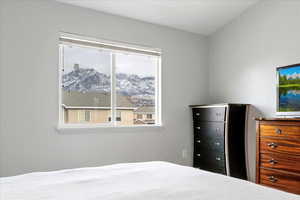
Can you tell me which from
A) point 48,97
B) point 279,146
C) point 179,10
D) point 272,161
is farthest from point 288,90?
point 48,97

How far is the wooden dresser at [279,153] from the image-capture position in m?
2.71

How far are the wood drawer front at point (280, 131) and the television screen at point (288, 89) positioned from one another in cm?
44

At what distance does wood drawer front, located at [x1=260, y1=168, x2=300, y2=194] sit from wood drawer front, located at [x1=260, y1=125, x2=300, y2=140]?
0.39m

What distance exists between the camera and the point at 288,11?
3.45m

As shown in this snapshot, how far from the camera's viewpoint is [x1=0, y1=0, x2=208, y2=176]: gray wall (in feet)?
9.52

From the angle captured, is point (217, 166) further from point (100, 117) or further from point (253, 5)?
point (253, 5)

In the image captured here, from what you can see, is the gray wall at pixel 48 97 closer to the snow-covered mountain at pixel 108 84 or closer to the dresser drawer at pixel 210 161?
the snow-covered mountain at pixel 108 84

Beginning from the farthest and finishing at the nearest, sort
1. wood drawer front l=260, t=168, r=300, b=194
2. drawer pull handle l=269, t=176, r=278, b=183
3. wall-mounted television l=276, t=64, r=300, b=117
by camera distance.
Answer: wall-mounted television l=276, t=64, r=300, b=117 < drawer pull handle l=269, t=176, r=278, b=183 < wood drawer front l=260, t=168, r=300, b=194

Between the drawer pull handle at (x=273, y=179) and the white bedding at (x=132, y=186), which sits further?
the drawer pull handle at (x=273, y=179)

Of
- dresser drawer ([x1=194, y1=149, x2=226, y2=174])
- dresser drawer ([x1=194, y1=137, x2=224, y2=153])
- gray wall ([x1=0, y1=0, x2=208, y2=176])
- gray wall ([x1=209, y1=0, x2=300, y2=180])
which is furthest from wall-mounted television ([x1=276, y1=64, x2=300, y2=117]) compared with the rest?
gray wall ([x1=0, y1=0, x2=208, y2=176])

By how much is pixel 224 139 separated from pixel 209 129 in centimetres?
33

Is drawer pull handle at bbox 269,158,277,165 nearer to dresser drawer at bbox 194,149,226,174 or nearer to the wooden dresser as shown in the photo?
the wooden dresser

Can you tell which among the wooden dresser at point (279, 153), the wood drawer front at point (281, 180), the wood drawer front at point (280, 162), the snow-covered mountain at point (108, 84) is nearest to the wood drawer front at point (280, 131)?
the wooden dresser at point (279, 153)

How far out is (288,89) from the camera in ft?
10.8
